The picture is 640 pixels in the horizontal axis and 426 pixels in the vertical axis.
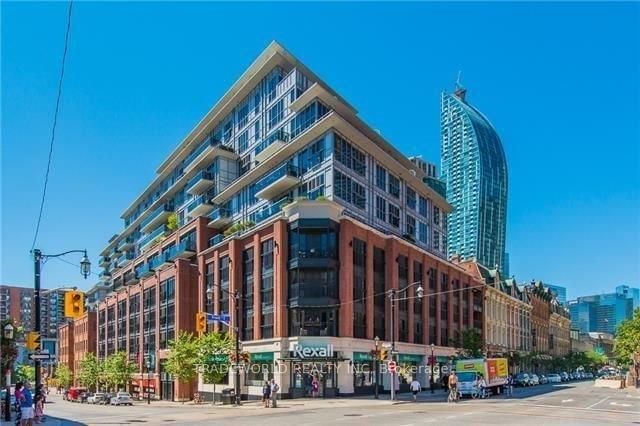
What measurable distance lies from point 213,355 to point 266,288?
746 centimetres

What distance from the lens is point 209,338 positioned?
5559 centimetres

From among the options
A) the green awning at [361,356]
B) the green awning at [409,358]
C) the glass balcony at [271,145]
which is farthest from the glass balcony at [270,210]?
the green awning at [409,358]

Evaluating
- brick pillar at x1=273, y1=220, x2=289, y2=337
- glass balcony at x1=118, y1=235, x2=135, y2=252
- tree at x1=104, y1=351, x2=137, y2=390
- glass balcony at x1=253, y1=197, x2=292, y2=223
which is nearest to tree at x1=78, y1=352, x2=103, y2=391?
tree at x1=104, y1=351, x2=137, y2=390

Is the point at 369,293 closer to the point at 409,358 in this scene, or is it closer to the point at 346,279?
the point at 346,279

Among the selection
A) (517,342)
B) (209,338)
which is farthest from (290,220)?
(517,342)

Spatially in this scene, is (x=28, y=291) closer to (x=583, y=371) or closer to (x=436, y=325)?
(x=436, y=325)

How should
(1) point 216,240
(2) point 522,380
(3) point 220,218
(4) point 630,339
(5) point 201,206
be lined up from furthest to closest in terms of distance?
(2) point 522,380, (5) point 201,206, (4) point 630,339, (3) point 220,218, (1) point 216,240

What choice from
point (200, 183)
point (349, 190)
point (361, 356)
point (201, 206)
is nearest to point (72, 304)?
point (361, 356)

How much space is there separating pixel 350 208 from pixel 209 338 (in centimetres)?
1746

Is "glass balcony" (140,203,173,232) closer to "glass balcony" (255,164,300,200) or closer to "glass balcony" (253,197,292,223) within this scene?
"glass balcony" (255,164,300,200)

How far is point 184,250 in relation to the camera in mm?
74688

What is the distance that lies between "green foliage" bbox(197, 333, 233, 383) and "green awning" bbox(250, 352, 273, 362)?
9.56ft

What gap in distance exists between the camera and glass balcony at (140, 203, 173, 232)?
94975 millimetres

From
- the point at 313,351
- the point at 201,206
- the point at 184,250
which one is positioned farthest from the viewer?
the point at 201,206
